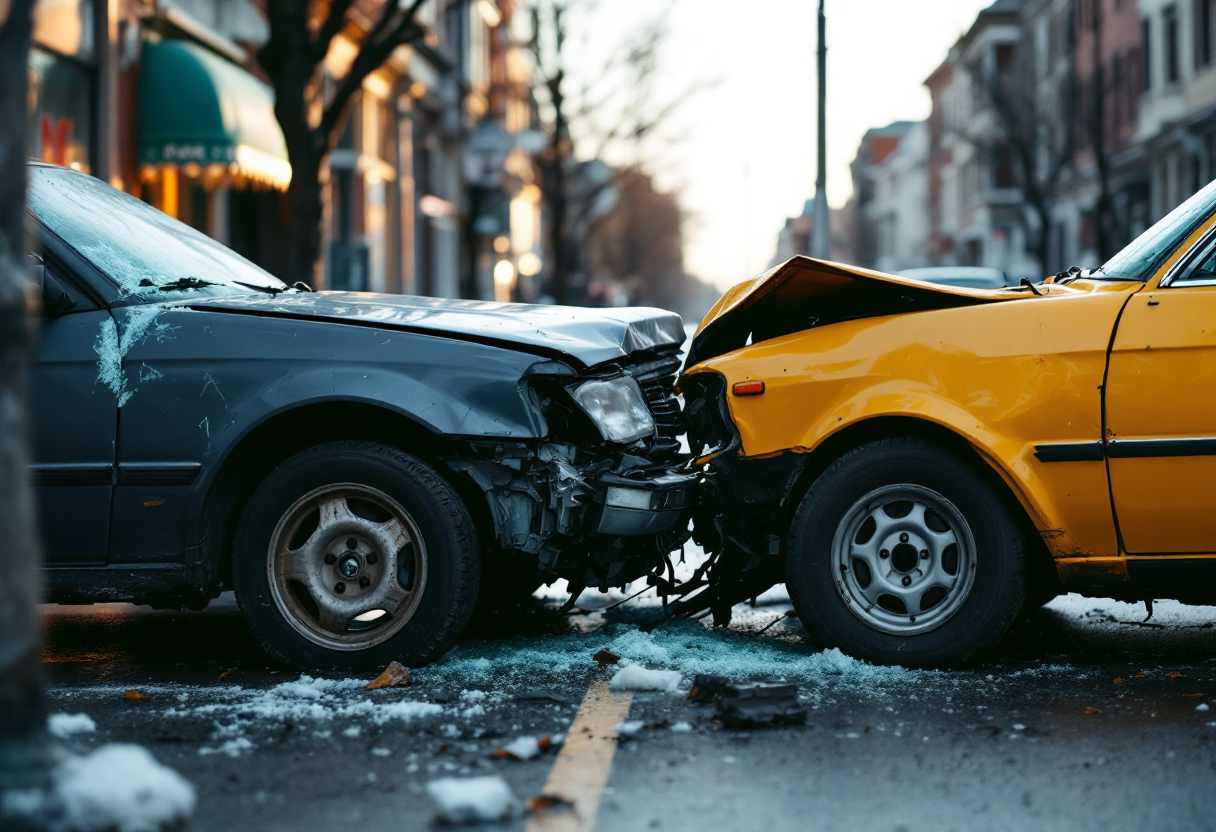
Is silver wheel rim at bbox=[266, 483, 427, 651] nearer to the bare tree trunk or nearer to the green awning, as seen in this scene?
the bare tree trunk

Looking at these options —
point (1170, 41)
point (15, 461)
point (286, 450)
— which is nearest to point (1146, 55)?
point (1170, 41)

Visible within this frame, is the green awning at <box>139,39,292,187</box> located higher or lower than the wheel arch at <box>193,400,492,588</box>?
higher

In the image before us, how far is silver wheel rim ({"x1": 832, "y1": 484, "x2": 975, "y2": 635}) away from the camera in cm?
479

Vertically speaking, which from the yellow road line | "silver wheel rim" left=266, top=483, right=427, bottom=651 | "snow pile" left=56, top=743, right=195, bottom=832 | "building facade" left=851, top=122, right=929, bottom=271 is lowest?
the yellow road line

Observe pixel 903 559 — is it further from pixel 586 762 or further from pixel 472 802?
pixel 472 802

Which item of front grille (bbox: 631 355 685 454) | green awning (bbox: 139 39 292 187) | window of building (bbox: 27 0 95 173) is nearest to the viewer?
front grille (bbox: 631 355 685 454)

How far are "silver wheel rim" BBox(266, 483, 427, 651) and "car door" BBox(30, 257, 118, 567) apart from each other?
23.4 inches

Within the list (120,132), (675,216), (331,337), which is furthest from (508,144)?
(675,216)

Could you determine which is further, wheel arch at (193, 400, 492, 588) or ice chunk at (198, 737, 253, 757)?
wheel arch at (193, 400, 492, 588)

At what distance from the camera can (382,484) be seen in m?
4.72

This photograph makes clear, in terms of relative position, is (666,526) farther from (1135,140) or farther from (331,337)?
(1135,140)

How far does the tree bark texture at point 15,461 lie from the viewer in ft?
9.95

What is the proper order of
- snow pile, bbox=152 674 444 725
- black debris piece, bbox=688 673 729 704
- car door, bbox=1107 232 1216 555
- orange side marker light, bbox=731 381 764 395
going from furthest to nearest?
1. orange side marker light, bbox=731 381 764 395
2. car door, bbox=1107 232 1216 555
3. black debris piece, bbox=688 673 729 704
4. snow pile, bbox=152 674 444 725

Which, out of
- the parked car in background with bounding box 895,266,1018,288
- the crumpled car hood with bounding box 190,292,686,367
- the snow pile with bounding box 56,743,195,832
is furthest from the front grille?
the parked car in background with bounding box 895,266,1018,288
